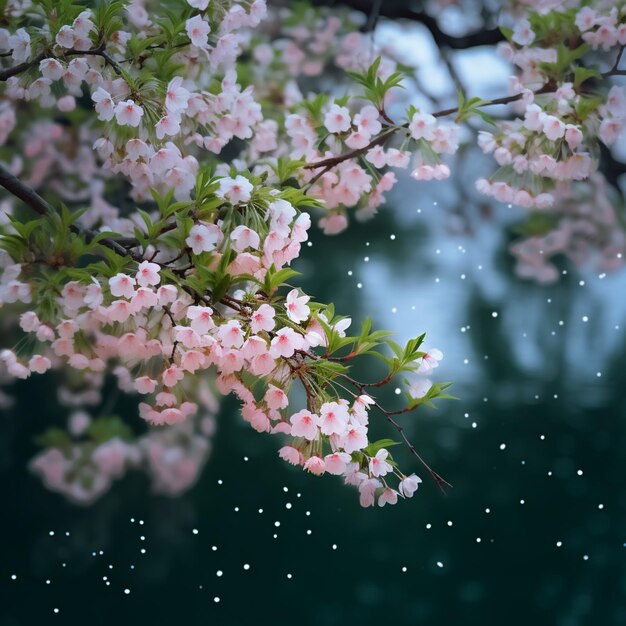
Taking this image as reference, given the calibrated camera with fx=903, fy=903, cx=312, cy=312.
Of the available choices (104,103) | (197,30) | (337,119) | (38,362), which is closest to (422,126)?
(337,119)

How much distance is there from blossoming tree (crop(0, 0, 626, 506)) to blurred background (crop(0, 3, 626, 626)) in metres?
0.37

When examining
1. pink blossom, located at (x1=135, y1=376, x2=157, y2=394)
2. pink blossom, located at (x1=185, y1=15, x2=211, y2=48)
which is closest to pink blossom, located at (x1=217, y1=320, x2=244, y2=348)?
pink blossom, located at (x1=135, y1=376, x2=157, y2=394)

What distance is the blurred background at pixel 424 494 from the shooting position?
5.49 ft

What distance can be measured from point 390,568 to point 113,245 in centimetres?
95

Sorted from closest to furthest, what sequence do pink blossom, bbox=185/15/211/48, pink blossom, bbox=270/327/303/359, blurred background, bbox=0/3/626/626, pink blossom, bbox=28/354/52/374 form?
pink blossom, bbox=270/327/303/359 < pink blossom, bbox=185/15/211/48 < pink blossom, bbox=28/354/52/374 < blurred background, bbox=0/3/626/626

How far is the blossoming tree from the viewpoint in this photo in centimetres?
94

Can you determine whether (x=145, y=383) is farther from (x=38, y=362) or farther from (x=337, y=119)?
(x=337, y=119)

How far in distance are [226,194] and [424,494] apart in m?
0.93

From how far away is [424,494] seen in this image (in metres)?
1.68

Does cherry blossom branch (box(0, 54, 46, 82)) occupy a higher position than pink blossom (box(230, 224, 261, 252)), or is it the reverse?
cherry blossom branch (box(0, 54, 46, 82))

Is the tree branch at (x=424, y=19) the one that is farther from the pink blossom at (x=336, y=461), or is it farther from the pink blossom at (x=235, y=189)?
the pink blossom at (x=336, y=461)

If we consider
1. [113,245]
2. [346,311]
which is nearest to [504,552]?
[346,311]

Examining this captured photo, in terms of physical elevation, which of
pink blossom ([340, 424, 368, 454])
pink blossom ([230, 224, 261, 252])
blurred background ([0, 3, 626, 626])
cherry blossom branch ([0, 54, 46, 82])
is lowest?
blurred background ([0, 3, 626, 626])

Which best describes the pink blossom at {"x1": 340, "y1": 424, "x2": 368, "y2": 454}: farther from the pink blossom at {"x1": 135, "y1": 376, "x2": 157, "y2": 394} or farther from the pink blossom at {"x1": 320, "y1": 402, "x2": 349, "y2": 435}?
the pink blossom at {"x1": 135, "y1": 376, "x2": 157, "y2": 394}
